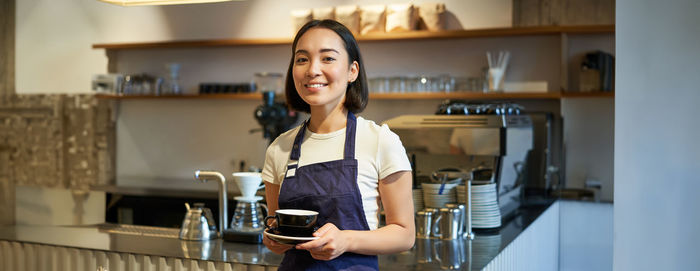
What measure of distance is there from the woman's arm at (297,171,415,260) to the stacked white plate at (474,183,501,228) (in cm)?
148

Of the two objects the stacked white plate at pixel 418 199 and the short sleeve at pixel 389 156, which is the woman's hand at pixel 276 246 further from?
the stacked white plate at pixel 418 199

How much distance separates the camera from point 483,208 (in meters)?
2.90

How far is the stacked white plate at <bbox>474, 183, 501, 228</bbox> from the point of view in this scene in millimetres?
2891

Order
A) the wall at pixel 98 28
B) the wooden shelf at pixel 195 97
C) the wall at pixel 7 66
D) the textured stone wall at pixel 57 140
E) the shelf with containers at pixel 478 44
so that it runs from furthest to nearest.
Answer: the wall at pixel 7 66, the textured stone wall at pixel 57 140, the wall at pixel 98 28, the wooden shelf at pixel 195 97, the shelf with containers at pixel 478 44

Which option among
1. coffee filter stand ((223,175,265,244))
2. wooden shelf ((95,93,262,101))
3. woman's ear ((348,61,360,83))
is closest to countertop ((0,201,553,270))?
coffee filter stand ((223,175,265,244))

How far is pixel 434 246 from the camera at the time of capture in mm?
2533

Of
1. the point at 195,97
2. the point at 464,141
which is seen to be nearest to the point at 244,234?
the point at 464,141

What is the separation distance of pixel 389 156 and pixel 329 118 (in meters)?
0.15

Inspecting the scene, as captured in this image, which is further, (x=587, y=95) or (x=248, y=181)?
(x=587, y=95)

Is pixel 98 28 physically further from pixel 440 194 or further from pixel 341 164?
pixel 341 164

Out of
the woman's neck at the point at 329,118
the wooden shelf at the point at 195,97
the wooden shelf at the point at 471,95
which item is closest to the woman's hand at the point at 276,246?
the woman's neck at the point at 329,118

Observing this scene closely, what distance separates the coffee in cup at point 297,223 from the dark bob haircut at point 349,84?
0.90 feet

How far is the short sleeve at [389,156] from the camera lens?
145 centimetres

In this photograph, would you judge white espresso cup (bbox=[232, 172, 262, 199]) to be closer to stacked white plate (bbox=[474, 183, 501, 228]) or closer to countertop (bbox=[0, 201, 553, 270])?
countertop (bbox=[0, 201, 553, 270])
